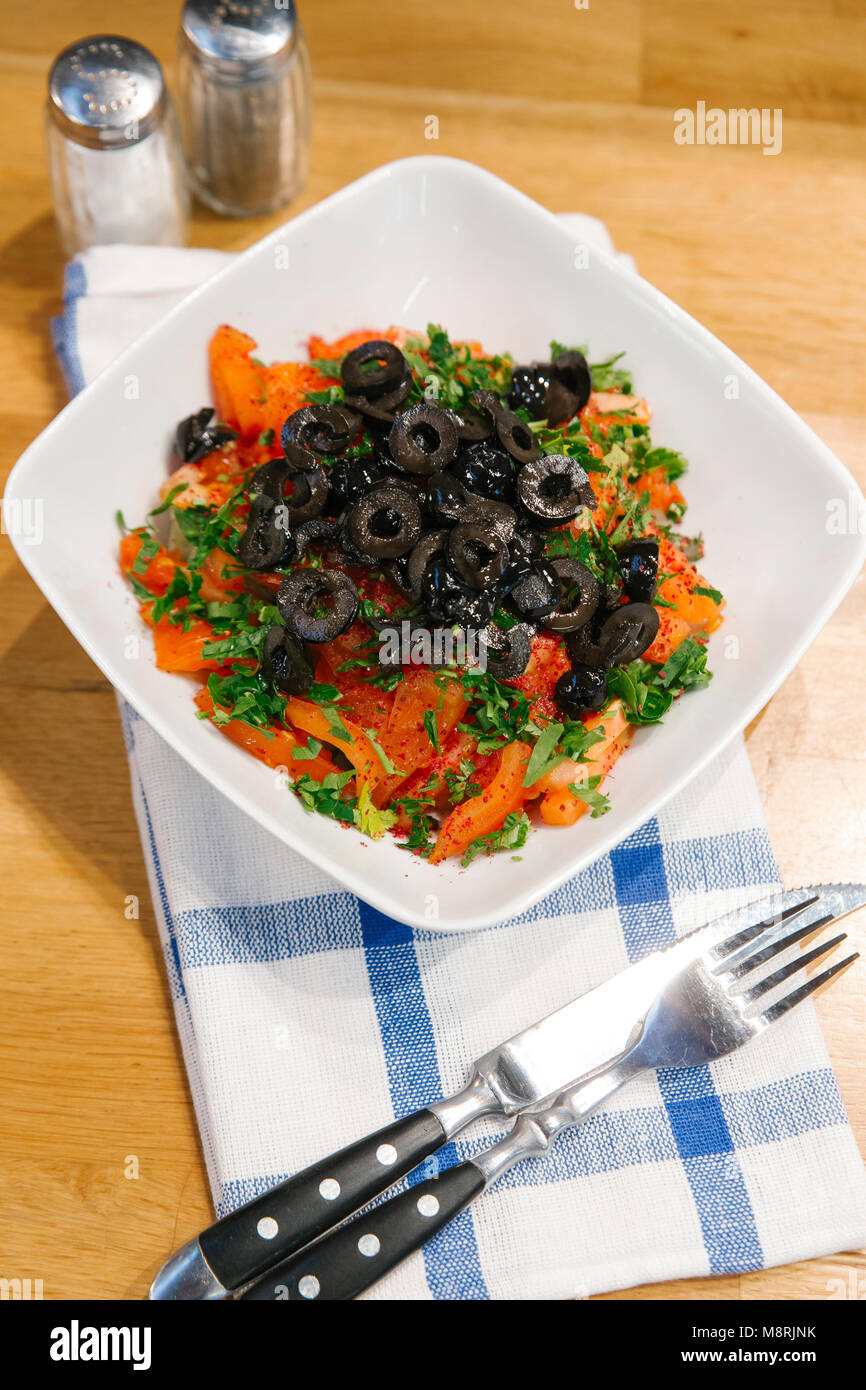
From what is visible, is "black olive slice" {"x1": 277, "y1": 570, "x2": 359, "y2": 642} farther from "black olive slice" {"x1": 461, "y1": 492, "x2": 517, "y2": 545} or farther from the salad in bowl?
"black olive slice" {"x1": 461, "y1": 492, "x2": 517, "y2": 545}

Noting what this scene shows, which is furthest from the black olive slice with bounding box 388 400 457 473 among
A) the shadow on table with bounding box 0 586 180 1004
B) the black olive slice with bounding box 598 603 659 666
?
the shadow on table with bounding box 0 586 180 1004

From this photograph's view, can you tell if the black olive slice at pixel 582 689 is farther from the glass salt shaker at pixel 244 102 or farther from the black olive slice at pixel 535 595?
the glass salt shaker at pixel 244 102

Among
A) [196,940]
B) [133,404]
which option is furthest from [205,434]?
[196,940]

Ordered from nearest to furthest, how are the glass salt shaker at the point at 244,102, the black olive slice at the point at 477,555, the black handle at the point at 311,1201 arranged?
the black handle at the point at 311,1201 → the black olive slice at the point at 477,555 → the glass salt shaker at the point at 244,102

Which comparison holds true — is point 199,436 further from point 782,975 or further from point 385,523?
point 782,975

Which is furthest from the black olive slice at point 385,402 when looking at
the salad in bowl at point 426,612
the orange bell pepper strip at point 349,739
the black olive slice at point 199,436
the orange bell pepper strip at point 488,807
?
the orange bell pepper strip at point 488,807

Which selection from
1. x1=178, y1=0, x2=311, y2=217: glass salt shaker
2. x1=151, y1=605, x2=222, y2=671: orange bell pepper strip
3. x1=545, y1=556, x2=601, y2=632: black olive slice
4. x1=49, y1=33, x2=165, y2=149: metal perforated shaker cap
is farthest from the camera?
x1=178, y1=0, x2=311, y2=217: glass salt shaker

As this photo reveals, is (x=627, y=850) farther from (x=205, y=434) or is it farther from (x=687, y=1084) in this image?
(x=205, y=434)
